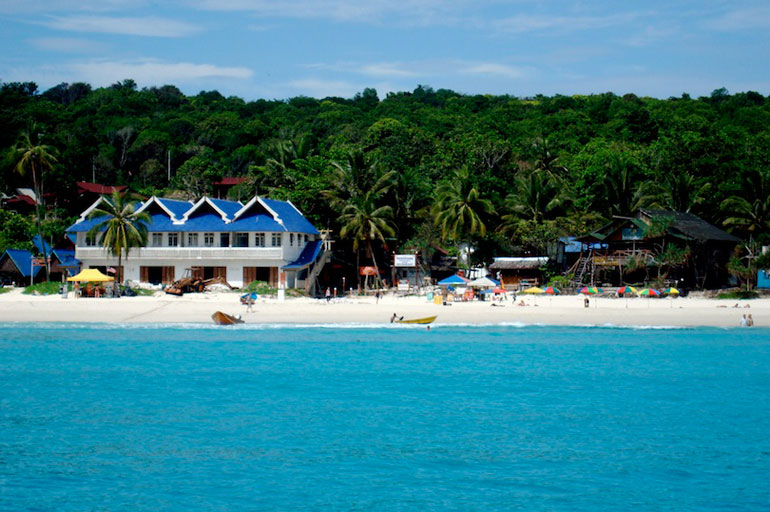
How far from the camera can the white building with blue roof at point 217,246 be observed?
47969mm

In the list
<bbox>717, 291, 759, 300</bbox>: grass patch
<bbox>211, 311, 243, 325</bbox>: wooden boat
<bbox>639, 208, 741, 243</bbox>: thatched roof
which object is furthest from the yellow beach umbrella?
<bbox>717, 291, 759, 300</bbox>: grass patch

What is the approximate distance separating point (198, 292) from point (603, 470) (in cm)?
3342

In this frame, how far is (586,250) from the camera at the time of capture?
50625mm

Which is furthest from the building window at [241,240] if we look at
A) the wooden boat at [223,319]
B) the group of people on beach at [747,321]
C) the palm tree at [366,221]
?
the group of people on beach at [747,321]

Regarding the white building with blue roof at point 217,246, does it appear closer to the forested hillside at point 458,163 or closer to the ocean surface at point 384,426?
the forested hillside at point 458,163

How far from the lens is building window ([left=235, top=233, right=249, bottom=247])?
1928 inches

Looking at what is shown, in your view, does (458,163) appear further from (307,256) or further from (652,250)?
(652,250)

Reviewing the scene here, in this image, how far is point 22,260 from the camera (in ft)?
162

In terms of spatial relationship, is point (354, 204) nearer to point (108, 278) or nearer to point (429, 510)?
point (108, 278)

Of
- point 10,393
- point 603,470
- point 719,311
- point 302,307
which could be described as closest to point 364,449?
point 603,470

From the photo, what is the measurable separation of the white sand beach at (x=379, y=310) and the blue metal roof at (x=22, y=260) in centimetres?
488

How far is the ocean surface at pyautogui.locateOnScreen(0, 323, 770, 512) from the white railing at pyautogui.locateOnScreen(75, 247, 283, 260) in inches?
607

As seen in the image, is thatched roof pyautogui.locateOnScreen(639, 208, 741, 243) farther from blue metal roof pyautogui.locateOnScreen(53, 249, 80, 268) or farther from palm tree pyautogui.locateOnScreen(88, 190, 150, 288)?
blue metal roof pyautogui.locateOnScreen(53, 249, 80, 268)

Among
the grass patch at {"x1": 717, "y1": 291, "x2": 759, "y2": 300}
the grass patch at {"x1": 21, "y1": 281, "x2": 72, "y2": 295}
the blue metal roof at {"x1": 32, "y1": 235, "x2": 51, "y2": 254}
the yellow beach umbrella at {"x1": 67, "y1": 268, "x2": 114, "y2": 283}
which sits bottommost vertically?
the grass patch at {"x1": 717, "y1": 291, "x2": 759, "y2": 300}
